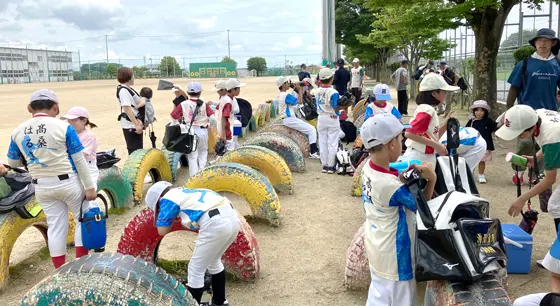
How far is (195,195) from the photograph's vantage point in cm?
362

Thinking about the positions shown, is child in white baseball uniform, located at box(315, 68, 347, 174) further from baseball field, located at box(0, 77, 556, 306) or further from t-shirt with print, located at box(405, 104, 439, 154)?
t-shirt with print, located at box(405, 104, 439, 154)

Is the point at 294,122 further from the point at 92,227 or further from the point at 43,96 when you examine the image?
the point at 43,96

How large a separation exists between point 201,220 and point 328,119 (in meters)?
5.65

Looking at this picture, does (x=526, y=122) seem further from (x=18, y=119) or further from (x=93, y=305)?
(x=18, y=119)

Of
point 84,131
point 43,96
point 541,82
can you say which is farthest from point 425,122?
point 84,131

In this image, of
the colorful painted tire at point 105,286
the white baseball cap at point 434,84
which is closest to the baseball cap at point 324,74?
the white baseball cap at point 434,84

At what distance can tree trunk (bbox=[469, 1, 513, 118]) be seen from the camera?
36.5 ft

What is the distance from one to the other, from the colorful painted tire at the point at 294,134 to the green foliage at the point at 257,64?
288 feet

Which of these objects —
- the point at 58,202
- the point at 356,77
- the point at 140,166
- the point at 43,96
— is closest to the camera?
the point at 43,96

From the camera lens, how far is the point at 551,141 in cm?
349

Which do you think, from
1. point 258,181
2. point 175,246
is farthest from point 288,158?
point 175,246

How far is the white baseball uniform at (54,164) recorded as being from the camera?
13.4 feet

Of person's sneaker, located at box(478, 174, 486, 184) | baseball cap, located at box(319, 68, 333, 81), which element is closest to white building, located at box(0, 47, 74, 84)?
baseball cap, located at box(319, 68, 333, 81)

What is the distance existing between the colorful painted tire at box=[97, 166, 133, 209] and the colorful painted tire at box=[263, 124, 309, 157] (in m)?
3.92
